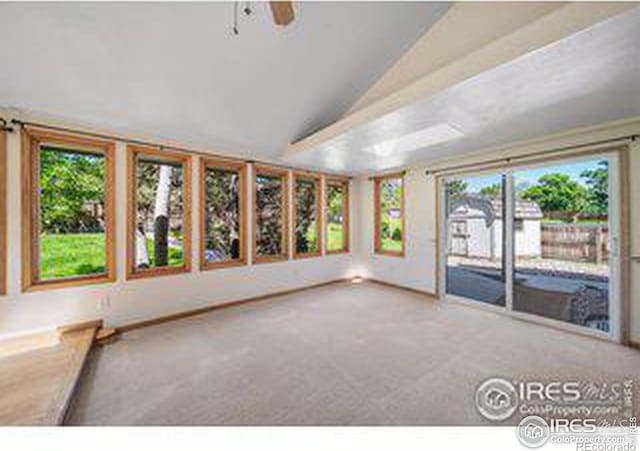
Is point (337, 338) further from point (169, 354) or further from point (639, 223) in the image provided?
point (639, 223)

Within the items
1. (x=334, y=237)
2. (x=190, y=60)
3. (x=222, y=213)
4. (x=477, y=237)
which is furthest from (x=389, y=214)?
(x=190, y=60)

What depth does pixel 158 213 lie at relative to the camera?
11.6 ft

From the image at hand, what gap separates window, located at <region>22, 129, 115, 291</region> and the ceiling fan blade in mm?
2922

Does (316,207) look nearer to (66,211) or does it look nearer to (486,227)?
(486,227)

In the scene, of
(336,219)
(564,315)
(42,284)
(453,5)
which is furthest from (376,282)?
(42,284)

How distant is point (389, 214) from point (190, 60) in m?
4.13

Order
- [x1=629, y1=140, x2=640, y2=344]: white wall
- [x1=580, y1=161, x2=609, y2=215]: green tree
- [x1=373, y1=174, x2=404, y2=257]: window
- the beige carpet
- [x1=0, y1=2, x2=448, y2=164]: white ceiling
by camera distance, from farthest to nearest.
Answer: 1. [x1=373, y1=174, x2=404, y2=257]: window
2. [x1=580, y1=161, x2=609, y2=215]: green tree
3. [x1=629, y1=140, x2=640, y2=344]: white wall
4. [x1=0, y1=2, x2=448, y2=164]: white ceiling
5. the beige carpet

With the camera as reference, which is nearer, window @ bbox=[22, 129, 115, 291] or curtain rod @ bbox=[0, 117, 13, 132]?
curtain rod @ bbox=[0, 117, 13, 132]

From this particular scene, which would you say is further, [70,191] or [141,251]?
[141,251]

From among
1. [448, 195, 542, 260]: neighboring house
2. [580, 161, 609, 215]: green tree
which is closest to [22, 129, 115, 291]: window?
[448, 195, 542, 260]: neighboring house

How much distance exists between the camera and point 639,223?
2660mm

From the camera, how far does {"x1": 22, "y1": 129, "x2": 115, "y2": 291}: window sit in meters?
2.67

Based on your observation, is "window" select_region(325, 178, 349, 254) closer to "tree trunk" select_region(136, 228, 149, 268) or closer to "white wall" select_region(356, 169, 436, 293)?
"white wall" select_region(356, 169, 436, 293)

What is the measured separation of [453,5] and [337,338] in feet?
10.9
